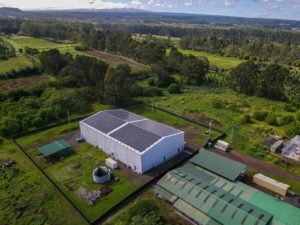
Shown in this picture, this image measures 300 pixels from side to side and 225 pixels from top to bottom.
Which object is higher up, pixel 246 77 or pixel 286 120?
pixel 246 77

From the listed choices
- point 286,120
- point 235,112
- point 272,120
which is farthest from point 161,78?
point 286,120

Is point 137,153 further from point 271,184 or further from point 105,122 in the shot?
point 271,184

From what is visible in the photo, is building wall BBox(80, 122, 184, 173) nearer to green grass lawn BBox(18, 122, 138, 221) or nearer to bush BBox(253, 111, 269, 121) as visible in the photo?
green grass lawn BBox(18, 122, 138, 221)

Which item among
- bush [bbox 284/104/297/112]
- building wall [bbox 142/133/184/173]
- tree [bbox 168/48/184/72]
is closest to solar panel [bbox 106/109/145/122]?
building wall [bbox 142/133/184/173]

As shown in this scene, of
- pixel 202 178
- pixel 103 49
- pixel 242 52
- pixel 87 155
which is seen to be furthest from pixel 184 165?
pixel 242 52

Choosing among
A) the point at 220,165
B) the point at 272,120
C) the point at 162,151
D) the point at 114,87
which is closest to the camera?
the point at 220,165

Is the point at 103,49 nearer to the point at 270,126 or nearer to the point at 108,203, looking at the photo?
the point at 270,126
